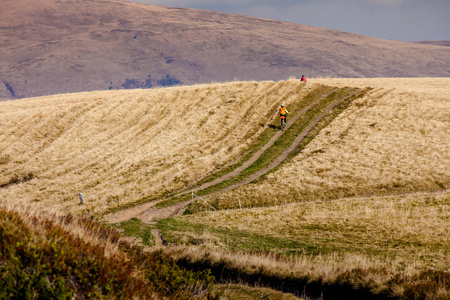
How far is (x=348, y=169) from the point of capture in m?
34.7

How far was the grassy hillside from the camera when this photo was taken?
1268 cm

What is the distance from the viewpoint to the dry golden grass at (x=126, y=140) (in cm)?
3872

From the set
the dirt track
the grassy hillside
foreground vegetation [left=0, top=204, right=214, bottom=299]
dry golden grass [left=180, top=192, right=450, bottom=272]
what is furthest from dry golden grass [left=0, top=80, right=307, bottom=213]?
foreground vegetation [left=0, top=204, right=214, bottom=299]

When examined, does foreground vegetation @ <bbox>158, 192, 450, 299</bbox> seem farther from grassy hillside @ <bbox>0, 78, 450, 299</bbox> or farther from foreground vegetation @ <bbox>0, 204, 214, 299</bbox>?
foreground vegetation @ <bbox>0, 204, 214, 299</bbox>

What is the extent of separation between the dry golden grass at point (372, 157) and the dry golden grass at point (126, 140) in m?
8.72

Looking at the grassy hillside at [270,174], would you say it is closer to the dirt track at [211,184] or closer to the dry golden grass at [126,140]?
the dry golden grass at [126,140]

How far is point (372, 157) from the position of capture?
120ft

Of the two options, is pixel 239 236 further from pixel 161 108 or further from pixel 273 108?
pixel 161 108

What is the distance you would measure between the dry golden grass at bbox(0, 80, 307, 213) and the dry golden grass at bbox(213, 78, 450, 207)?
8.72 metres

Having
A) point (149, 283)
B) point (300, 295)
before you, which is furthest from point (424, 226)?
point (149, 283)

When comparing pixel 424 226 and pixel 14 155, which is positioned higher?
pixel 424 226

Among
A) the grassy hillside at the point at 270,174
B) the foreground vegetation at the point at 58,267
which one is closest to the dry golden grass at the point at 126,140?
the grassy hillside at the point at 270,174

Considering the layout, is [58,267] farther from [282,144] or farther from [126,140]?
[126,140]

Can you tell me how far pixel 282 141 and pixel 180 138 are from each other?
49.5 ft
